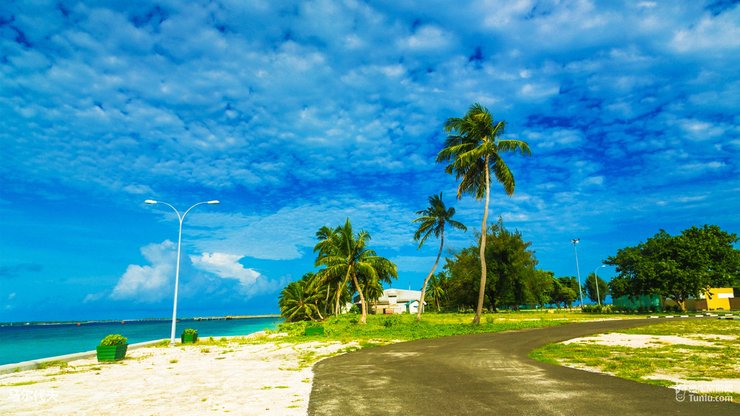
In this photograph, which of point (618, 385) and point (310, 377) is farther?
point (310, 377)

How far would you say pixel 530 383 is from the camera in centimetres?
955

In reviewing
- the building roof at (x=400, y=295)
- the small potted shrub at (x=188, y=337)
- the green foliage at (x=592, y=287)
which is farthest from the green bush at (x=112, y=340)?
the green foliage at (x=592, y=287)

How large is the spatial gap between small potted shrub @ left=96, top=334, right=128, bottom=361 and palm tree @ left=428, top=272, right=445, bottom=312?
8926cm

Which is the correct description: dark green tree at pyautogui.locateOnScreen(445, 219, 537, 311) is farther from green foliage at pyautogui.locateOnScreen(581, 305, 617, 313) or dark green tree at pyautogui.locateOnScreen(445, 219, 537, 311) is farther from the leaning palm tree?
the leaning palm tree

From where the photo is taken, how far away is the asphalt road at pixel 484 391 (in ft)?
23.4

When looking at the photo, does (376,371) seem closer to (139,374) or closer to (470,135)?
(139,374)

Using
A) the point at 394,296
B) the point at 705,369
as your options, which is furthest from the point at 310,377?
the point at 394,296

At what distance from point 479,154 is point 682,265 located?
3728cm

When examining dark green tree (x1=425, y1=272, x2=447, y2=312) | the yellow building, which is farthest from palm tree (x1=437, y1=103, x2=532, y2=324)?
dark green tree (x1=425, y1=272, x2=447, y2=312)

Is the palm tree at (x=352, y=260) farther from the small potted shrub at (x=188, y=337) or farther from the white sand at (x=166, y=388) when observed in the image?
the white sand at (x=166, y=388)

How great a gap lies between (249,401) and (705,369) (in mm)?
11473

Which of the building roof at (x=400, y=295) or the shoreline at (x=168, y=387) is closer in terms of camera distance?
the shoreline at (x=168, y=387)

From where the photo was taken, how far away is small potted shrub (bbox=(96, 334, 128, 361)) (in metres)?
17.4

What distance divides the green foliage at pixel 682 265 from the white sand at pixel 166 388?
50610mm
